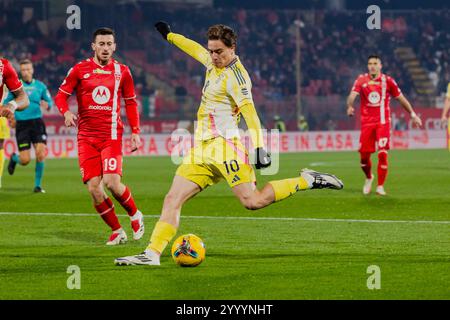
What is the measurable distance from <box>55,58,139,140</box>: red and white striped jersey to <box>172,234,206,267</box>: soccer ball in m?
2.46

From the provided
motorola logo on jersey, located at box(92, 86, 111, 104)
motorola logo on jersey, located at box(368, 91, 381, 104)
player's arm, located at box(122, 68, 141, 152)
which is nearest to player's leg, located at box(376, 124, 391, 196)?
motorola logo on jersey, located at box(368, 91, 381, 104)

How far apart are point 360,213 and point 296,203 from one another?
1.94m

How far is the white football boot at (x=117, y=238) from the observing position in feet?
34.0

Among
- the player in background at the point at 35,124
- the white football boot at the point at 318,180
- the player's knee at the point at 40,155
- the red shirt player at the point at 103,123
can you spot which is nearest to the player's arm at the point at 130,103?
the red shirt player at the point at 103,123

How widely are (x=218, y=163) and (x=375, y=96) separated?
28.8 ft

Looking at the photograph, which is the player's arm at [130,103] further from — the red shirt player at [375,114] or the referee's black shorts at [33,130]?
the referee's black shorts at [33,130]

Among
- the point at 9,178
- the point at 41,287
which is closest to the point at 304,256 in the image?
the point at 41,287

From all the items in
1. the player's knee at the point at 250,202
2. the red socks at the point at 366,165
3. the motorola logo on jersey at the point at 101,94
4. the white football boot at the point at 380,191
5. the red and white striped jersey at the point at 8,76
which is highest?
the red and white striped jersey at the point at 8,76

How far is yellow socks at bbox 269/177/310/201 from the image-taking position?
358 inches

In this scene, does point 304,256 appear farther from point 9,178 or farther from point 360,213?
point 9,178

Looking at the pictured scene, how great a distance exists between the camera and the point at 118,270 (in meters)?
8.37

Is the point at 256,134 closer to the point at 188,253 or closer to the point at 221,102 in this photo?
the point at 221,102

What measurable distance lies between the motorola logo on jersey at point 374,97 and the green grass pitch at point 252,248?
1677 mm

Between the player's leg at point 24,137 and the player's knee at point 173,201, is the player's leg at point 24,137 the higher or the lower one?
the higher one
